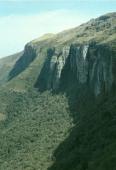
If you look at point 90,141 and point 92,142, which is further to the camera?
point 90,141

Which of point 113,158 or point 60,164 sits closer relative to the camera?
point 113,158

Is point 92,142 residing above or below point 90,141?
above

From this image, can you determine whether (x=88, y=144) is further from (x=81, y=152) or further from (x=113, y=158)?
(x=113, y=158)

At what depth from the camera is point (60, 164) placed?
5999 inches

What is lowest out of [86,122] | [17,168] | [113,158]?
[17,168]

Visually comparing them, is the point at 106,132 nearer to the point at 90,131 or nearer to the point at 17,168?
the point at 90,131

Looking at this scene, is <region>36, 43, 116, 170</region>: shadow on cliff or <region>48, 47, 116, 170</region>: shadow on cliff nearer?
<region>48, 47, 116, 170</region>: shadow on cliff

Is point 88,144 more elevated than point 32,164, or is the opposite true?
point 88,144

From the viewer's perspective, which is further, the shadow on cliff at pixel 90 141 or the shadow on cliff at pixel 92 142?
the shadow on cliff at pixel 90 141

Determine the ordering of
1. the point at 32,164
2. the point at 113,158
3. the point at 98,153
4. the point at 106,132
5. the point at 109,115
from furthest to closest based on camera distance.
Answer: the point at 32,164, the point at 109,115, the point at 106,132, the point at 98,153, the point at 113,158

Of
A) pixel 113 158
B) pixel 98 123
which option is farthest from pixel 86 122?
pixel 113 158

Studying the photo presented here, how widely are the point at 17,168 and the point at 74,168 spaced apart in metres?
63.1

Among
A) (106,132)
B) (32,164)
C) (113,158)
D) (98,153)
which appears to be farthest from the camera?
(32,164)

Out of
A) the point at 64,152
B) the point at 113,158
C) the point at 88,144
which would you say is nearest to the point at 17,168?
the point at 64,152
